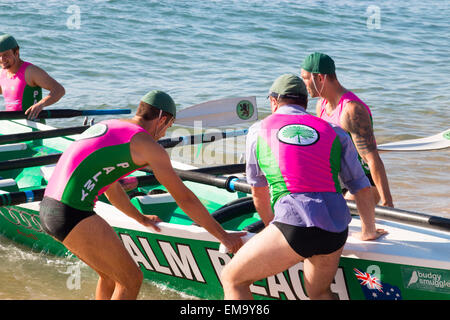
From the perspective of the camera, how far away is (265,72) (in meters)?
14.7

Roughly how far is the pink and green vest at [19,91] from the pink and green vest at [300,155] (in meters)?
4.72

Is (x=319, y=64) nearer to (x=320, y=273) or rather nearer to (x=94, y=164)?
(x=320, y=273)

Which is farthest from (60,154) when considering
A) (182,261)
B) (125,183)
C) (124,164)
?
(124,164)

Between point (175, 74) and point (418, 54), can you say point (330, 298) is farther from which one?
point (418, 54)

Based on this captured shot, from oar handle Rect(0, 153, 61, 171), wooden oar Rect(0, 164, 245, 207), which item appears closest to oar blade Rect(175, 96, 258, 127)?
wooden oar Rect(0, 164, 245, 207)

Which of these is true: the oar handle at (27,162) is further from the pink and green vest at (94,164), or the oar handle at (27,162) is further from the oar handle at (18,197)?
the pink and green vest at (94,164)

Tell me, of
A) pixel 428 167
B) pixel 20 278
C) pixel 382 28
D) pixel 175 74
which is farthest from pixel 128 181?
pixel 382 28

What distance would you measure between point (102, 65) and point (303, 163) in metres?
12.1

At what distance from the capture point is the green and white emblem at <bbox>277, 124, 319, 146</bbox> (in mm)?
3213

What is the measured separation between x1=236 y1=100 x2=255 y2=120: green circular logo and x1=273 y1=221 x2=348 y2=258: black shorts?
3.82m

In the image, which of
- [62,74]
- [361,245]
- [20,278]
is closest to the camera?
[361,245]

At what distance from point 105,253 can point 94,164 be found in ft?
1.63

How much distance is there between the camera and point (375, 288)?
387 cm

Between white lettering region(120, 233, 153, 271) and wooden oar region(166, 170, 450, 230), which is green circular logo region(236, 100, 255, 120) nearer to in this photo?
wooden oar region(166, 170, 450, 230)
